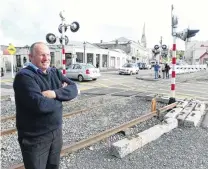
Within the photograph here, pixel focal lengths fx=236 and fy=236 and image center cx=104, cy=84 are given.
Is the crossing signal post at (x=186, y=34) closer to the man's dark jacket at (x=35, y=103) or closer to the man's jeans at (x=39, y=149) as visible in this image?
the man's dark jacket at (x=35, y=103)

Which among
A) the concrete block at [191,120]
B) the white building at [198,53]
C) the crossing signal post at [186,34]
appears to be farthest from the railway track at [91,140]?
the white building at [198,53]

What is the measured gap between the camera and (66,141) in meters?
5.28

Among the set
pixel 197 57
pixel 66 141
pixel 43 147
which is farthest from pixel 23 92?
pixel 197 57

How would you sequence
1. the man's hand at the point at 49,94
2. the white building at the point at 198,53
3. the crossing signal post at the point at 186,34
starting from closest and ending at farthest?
the man's hand at the point at 49,94 < the crossing signal post at the point at 186,34 < the white building at the point at 198,53

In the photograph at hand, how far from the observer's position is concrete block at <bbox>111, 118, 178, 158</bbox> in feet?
14.2

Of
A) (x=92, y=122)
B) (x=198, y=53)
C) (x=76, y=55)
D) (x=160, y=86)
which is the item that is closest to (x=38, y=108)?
(x=92, y=122)

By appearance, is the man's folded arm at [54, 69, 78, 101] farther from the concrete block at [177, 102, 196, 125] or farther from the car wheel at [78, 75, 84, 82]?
the car wheel at [78, 75, 84, 82]

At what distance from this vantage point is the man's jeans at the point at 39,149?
2426 mm

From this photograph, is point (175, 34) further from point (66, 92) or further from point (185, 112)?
point (66, 92)

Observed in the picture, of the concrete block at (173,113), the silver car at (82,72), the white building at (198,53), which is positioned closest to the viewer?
the concrete block at (173,113)

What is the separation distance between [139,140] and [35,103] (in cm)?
306

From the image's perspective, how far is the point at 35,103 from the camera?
2287 millimetres

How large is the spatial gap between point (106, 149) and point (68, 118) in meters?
2.76

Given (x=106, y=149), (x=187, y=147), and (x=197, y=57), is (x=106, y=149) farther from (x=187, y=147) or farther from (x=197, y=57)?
(x=197, y=57)
